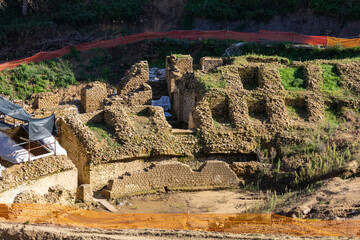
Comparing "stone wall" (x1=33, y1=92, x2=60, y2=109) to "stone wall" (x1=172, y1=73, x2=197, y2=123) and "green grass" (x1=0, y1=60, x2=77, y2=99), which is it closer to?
"green grass" (x1=0, y1=60, x2=77, y2=99)

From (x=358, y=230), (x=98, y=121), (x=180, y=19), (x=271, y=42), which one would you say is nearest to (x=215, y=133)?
(x=98, y=121)

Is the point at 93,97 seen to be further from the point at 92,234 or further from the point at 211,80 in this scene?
the point at 92,234

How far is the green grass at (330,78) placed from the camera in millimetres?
28188

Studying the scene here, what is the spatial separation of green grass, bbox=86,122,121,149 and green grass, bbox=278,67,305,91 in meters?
9.11

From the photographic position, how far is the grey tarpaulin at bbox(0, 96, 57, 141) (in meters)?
20.9

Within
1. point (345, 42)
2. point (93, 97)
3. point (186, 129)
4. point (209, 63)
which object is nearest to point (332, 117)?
point (186, 129)

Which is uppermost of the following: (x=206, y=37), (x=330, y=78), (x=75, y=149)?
(x=206, y=37)

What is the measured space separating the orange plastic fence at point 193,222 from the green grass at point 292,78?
10847 mm

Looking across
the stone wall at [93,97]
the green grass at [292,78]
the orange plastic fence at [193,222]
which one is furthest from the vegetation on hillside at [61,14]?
the orange plastic fence at [193,222]

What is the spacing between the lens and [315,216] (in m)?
18.4

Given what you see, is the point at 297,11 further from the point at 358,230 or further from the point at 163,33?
the point at 358,230

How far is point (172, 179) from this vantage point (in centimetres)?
2242

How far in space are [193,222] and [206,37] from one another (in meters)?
22.9

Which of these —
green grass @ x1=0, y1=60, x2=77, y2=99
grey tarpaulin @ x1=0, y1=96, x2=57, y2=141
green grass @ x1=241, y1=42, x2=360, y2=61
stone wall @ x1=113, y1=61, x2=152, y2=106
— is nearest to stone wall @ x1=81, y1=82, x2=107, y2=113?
stone wall @ x1=113, y1=61, x2=152, y2=106
